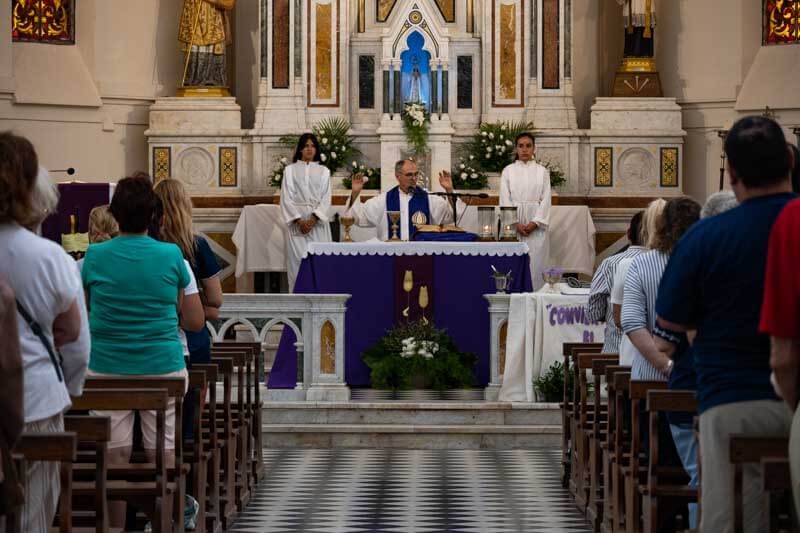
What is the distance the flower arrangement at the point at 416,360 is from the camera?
12.5 m

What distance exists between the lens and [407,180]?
47.5 feet

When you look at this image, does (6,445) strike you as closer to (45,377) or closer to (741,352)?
(45,377)

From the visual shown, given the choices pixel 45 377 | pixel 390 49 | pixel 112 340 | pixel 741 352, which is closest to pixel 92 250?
pixel 112 340

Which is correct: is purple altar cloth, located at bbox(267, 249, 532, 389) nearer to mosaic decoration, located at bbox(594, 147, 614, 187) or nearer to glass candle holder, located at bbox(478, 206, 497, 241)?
glass candle holder, located at bbox(478, 206, 497, 241)

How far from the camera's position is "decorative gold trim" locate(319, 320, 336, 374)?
39.1ft

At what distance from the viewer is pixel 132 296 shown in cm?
673

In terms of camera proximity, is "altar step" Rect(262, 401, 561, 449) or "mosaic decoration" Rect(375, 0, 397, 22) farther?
"mosaic decoration" Rect(375, 0, 397, 22)

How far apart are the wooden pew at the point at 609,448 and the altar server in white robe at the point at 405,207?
6.56 m

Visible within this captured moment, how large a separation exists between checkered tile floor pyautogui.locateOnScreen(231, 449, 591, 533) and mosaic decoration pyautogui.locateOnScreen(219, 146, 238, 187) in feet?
22.0

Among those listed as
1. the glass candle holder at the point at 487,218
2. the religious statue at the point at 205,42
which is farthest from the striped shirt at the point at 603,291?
the religious statue at the point at 205,42

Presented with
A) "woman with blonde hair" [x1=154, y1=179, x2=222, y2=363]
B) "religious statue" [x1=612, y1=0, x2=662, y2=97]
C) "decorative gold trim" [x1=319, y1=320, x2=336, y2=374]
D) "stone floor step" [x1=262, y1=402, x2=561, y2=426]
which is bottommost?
"stone floor step" [x1=262, y1=402, x2=561, y2=426]

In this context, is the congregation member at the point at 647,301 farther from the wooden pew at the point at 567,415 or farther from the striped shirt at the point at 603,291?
the wooden pew at the point at 567,415

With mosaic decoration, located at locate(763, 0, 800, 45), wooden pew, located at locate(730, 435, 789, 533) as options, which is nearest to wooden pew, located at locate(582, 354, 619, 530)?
wooden pew, located at locate(730, 435, 789, 533)

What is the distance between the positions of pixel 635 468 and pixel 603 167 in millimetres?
10940
